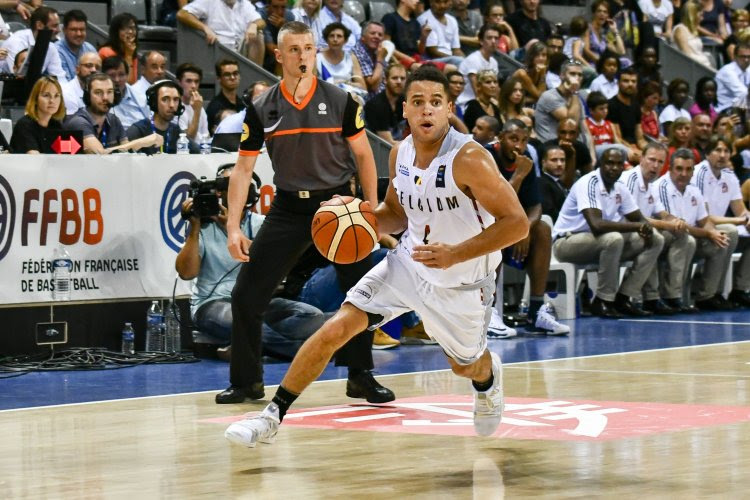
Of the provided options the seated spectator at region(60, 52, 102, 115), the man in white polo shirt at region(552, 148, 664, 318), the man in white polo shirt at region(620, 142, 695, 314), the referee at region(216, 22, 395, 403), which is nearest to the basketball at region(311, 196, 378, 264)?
the referee at region(216, 22, 395, 403)

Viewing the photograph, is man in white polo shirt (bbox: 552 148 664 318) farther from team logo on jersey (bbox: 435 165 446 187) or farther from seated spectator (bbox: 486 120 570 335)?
team logo on jersey (bbox: 435 165 446 187)

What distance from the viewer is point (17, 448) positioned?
21.2 ft

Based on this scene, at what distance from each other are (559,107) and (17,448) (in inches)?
406

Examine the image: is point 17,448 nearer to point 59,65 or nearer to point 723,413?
point 723,413

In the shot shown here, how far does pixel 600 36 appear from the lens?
→ 19391 mm

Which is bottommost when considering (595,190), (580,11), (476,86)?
(595,190)

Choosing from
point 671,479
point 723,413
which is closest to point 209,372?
point 723,413

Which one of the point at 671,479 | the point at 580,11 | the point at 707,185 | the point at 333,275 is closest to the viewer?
the point at 671,479

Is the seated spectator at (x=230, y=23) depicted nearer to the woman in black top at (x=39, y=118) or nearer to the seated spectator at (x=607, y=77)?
the woman in black top at (x=39, y=118)

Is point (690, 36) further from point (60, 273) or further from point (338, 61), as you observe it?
point (60, 273)

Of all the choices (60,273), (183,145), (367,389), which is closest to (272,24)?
(183,145)

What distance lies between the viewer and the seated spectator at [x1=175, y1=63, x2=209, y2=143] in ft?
42.4

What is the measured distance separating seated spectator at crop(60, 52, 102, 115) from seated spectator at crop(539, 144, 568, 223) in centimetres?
454

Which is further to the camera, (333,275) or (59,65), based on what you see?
(59,65)
